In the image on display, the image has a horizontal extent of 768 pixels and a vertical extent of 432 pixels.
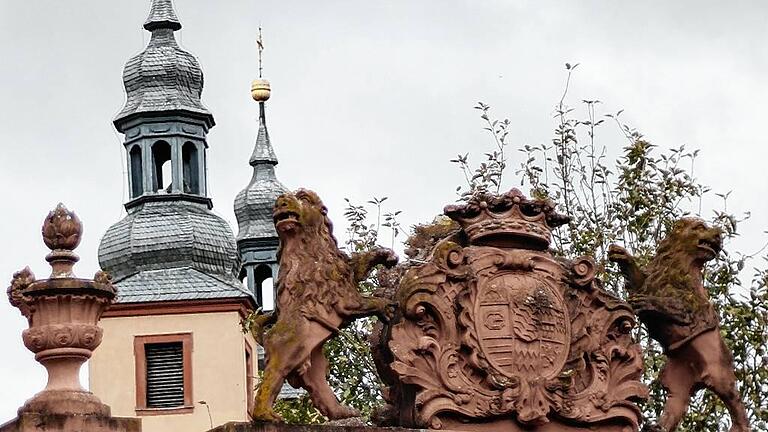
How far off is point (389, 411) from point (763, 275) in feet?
33.7

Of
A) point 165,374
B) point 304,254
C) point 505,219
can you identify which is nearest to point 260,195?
point 165,374

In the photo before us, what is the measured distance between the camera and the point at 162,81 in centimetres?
7988

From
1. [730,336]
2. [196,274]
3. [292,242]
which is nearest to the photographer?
[292,242]

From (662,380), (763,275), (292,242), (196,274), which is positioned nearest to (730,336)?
(763,275)

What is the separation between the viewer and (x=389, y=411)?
26.2 meters

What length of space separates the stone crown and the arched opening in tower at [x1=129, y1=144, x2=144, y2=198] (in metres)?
52.9

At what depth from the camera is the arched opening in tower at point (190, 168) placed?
79500 mm

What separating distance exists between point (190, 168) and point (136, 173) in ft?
4.55

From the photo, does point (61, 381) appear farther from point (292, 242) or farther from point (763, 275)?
point (763, 275)

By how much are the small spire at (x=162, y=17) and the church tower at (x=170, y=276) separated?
0.52m

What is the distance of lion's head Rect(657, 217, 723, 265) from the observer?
2728 cm

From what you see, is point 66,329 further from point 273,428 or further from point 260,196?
point 260,196

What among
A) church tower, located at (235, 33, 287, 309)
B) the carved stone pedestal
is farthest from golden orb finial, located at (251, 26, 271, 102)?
the carved stone pedestal

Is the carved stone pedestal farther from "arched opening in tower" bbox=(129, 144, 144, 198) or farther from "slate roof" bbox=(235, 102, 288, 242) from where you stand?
"slate roof" bbox=(235, 102, 288, 242)
